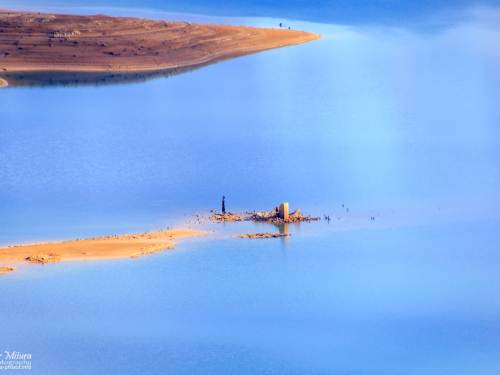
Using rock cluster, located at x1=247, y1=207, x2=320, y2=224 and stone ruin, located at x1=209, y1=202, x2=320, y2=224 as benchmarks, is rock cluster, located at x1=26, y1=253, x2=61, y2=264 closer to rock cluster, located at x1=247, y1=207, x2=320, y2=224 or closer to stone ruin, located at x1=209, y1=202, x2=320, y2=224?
stone ruin, located at x1=209, y1=202, x2=320, y2=224

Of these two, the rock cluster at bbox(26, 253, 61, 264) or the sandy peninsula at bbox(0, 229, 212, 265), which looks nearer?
the rock cluster at bbox(26, 253, 61, 264)

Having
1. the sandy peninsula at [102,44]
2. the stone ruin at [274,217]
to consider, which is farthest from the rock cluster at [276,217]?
the sandy peninsula at [102,44]

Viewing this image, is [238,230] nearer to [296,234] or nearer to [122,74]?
[296,234]

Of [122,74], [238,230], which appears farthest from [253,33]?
[238,230]

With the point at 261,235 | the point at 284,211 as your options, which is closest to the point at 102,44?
the point at 284,211

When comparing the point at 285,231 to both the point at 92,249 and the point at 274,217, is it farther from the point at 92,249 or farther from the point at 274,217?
the point at 92,249

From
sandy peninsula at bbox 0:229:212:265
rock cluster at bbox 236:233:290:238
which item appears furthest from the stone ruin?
sandy peninsula at bbox 0:229:212:265

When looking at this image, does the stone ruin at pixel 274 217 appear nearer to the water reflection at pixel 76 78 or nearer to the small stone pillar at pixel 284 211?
the small stone pillar at pixel 284 211
